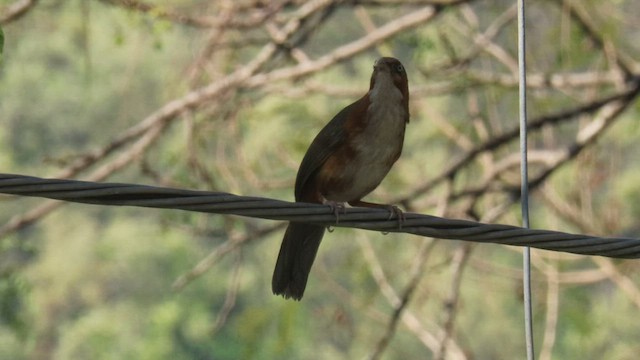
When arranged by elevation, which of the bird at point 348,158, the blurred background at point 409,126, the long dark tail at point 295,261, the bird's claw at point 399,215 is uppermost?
the blurred background at point 409,126

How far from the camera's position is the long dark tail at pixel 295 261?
415cm

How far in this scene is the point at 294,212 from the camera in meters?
2.93

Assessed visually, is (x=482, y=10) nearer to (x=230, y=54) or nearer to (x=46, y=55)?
(x=230, y=54)

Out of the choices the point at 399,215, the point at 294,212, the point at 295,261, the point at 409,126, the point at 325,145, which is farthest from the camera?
the point at 409,126

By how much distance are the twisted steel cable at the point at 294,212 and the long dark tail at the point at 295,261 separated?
102 cm

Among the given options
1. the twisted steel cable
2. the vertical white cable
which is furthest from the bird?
the twisted steel cable

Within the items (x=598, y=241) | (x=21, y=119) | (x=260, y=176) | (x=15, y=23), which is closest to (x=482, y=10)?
(x=260, y=176)

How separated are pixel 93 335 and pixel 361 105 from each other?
24486mm

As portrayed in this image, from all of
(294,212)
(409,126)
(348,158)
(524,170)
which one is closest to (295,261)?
(348,158)

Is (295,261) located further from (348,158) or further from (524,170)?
(524,170)

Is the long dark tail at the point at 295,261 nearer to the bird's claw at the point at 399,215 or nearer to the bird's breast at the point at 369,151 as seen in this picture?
the bird's breast at the point at 369,151

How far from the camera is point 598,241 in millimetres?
3148

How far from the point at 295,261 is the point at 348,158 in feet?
1.31

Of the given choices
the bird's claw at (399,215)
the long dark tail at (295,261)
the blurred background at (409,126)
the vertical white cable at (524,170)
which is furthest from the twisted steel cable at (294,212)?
the blurred background at (409,126)
